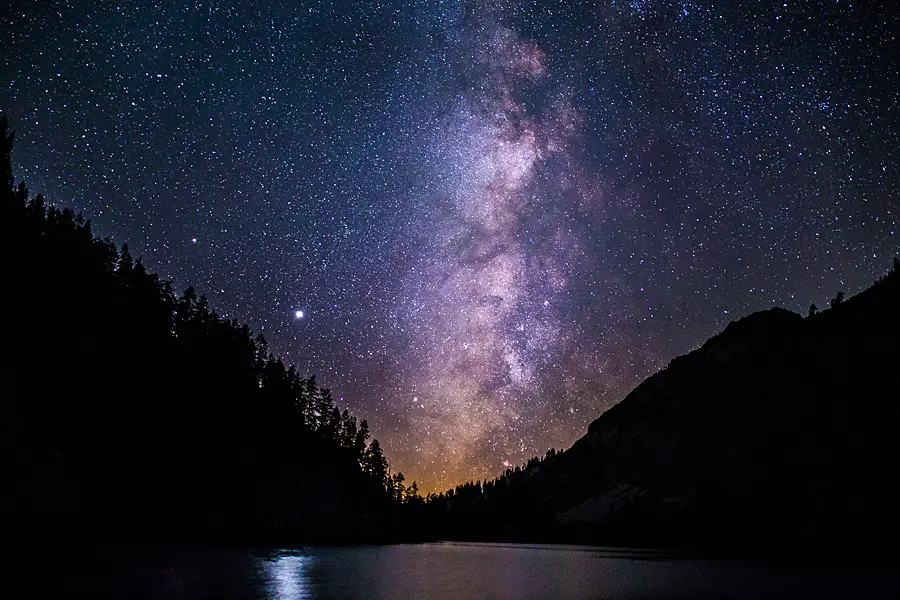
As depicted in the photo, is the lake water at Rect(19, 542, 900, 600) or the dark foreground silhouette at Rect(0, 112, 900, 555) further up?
the dark foreground silhouette at Rect(0, 112, 900, 555)

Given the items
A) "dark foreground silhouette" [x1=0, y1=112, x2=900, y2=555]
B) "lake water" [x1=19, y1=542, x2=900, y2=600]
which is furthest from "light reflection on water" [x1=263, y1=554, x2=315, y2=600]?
"dark foreground silhouette" [x1=0, y1=112, x2=900, y2=555]

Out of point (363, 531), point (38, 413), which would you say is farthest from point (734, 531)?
point (38, 413)

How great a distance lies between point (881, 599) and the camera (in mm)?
30625

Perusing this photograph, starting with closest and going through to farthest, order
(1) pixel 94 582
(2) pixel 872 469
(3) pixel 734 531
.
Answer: (1) pixel 94 582 → (2) pixel 872 469 → (3) pixel 734 531

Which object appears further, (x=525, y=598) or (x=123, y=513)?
(x=123, y=513)

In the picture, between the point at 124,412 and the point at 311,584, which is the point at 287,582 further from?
the point at 124,412

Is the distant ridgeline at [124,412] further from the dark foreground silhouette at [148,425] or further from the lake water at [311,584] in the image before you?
the lake water at [311,584]

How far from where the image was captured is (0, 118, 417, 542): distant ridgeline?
173 ft

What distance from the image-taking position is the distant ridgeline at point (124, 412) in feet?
173

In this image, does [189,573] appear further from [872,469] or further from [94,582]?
[872,469]

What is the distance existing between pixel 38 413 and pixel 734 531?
17660cm

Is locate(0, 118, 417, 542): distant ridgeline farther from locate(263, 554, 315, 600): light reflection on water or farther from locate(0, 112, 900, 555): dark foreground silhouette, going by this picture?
locate(263, 554, 315, 600): light reflection on water

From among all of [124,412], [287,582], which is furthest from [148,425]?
[287,582]

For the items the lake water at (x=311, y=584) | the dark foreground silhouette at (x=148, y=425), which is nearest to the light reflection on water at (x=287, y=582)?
the lake water at (x=311, y=584)
